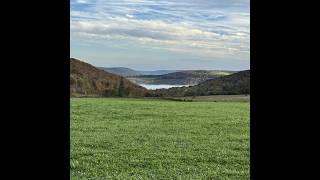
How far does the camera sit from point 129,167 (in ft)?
31.8

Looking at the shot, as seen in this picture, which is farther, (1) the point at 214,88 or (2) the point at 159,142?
(1) the point at 214,88

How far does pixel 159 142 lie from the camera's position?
12.9 m

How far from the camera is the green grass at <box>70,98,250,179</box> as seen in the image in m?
9.34

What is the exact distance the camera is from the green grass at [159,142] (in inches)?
368

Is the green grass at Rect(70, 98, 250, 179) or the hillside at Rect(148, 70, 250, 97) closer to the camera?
the green grass at Rect(70, 98, 250, 179)

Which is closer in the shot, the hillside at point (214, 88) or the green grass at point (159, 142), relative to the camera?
the green grass at point (159, 142)
